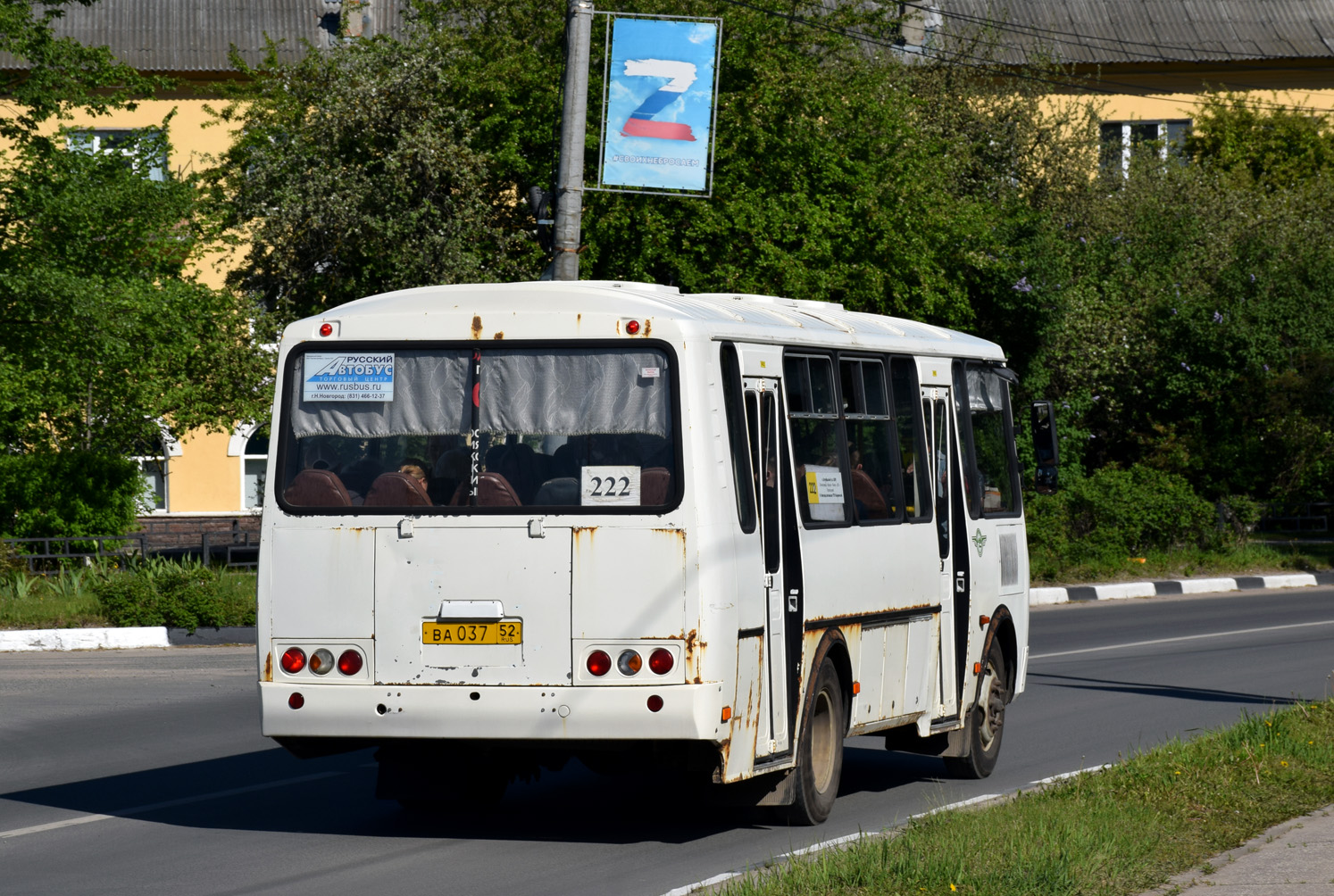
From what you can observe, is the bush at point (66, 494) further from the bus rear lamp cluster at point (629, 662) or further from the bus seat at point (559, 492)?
the bus rear lamp cluster at point (629, 662)

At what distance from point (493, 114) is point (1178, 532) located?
512 inches

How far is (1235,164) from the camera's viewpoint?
47.6 m

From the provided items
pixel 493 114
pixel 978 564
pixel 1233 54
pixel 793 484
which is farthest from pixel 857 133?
pixel 1233 54

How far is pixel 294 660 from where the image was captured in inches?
334

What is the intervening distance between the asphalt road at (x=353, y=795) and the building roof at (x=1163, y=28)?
37556 mm

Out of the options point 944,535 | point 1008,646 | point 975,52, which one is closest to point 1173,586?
point 1008,646

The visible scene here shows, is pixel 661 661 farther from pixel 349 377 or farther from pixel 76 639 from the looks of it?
pixel 76 639

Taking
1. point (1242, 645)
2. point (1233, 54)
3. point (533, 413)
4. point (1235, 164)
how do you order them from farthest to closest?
1. point (1233, 54)
2. point (1235, 164)
3. point (1242, 645)
4. point (533, 413)

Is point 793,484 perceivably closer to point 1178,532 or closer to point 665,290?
point 665,290

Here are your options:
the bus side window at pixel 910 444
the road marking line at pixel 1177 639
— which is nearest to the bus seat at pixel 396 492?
the bus side window at pixel 910 444

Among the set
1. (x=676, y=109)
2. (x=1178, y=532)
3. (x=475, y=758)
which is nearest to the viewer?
(x=475, y=758)

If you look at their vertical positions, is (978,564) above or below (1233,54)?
below

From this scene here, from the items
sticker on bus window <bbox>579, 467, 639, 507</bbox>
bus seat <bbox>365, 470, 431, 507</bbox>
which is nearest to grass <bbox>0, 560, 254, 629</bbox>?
bus seat <bbox>365, 470, 431, 507</bbox>

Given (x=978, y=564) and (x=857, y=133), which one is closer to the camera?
(x=978, y=564)
